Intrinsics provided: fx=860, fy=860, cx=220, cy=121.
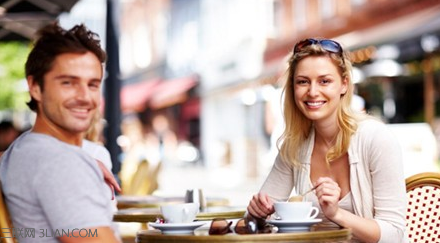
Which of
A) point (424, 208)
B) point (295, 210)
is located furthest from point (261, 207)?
point (424, 208)

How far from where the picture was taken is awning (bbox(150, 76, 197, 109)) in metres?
33.2

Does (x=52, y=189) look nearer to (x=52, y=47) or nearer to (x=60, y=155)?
(x=60, y=155)

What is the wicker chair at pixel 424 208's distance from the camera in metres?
3.88

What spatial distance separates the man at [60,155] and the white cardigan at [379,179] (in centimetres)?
126

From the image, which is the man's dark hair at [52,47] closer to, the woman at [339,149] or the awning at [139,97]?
the woman at [339,149]

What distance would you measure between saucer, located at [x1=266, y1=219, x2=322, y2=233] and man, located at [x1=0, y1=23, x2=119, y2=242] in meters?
0.76

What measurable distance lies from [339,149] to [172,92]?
30.6m

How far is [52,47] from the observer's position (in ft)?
8.31

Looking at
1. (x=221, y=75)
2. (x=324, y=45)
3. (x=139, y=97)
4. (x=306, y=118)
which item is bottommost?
(x=306, y=118)

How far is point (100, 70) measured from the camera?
8.57 feet

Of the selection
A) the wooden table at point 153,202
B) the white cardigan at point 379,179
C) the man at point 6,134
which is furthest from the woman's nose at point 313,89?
the man at point 6,134

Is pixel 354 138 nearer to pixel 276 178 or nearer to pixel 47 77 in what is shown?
pixel 276 178

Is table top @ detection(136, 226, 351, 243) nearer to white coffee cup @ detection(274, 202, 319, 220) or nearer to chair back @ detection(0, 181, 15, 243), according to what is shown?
white coffee cup @ detection(274, 202, 319, 220)

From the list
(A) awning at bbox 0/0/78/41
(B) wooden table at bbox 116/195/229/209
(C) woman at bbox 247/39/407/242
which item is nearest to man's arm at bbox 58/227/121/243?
(C) woman at bbox 247/39/407/242
